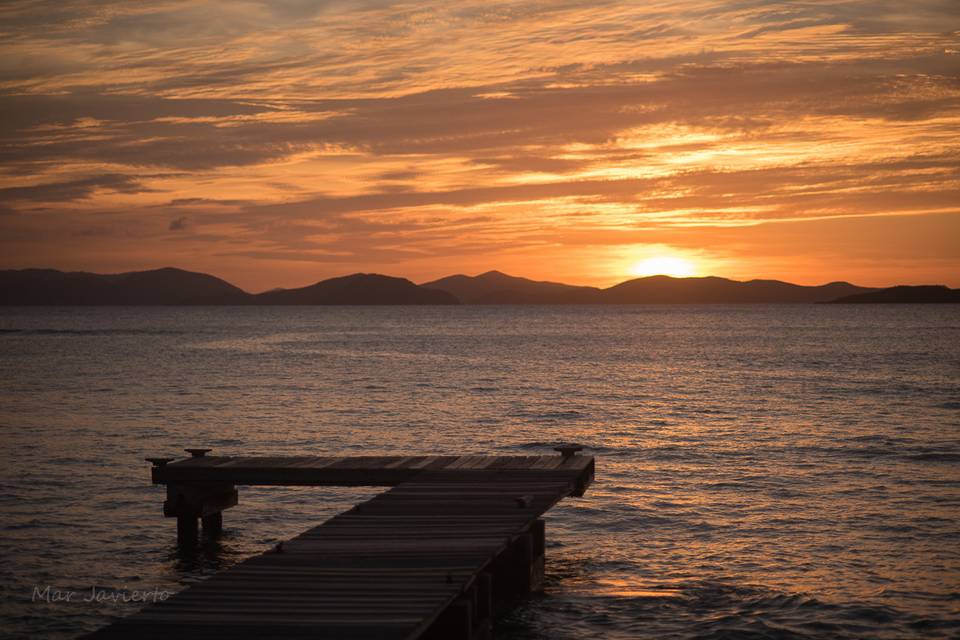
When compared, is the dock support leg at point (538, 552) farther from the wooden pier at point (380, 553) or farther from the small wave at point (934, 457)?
the small wave at point (934, 457)

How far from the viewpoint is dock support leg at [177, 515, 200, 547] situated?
763 inches

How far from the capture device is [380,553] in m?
12.7

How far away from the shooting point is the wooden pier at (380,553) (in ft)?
32.5

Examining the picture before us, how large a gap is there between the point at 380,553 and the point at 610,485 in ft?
46.9

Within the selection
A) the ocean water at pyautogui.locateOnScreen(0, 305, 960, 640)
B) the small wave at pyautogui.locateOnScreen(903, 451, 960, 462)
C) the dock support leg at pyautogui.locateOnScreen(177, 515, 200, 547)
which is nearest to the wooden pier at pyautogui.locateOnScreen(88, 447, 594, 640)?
the dock support leg at pyautogui.locateOnScreen(177, 515, 200, 547)

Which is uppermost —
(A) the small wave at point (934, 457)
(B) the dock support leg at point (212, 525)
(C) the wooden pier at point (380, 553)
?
(C) the wooden pier at point (380, 553)

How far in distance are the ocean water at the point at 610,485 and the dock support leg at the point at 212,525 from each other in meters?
0.34

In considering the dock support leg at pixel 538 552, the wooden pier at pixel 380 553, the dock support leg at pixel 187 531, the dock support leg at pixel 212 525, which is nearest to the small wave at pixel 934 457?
the wooden pier at pixel 380 553

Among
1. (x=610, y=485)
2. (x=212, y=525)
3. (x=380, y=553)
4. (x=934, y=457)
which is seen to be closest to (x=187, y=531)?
(x=212, y=525)

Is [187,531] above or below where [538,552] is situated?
below

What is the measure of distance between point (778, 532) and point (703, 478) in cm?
669

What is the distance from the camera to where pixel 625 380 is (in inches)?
2657

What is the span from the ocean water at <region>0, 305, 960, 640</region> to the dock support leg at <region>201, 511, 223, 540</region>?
34 centimetres

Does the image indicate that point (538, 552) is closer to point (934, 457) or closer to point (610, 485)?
point (610, 485)
